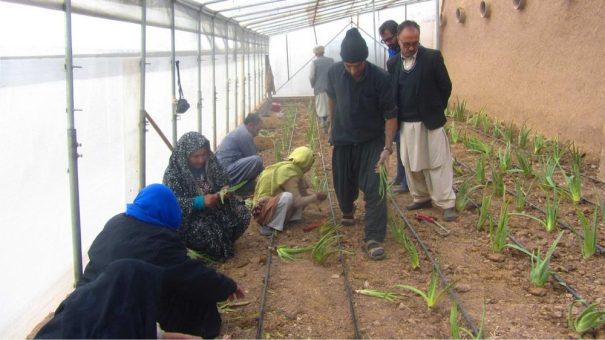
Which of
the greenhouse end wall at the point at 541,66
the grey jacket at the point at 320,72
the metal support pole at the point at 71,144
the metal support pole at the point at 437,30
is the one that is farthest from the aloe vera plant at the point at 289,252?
the metal support pole at the point at 437,30

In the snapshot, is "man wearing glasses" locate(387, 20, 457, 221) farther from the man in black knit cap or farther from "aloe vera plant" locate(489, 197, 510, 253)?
"aloe vera plant" locate(489, 197, 510, 253)

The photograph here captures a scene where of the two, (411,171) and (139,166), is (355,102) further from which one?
(139,166)

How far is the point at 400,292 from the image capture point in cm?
357

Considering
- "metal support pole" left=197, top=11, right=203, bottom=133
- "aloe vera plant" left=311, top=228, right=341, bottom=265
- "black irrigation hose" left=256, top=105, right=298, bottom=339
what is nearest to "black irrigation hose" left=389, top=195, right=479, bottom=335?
"aloe vera plant" left=311, top=228, right=341, bottom=265

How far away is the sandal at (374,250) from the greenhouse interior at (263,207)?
0.02m

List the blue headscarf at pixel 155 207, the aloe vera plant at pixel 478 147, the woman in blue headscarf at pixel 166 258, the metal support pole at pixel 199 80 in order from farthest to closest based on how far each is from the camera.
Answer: the metal support pole at pixel 199 80 → the aloe vera plant at pixel 478 147 → the blue headscarf at pixel 155 207 → the woman in blue headscarf at pixel 166 258

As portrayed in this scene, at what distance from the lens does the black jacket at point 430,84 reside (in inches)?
178

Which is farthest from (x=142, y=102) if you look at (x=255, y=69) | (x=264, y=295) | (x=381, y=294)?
(x=255, y=69)

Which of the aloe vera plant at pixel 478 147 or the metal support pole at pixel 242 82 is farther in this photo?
the metal support pole at pixel 242 82

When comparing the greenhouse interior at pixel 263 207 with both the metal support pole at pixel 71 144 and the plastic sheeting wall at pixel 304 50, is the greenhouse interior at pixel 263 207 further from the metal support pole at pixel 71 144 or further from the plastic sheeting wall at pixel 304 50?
the plastic sheeting wall at pixel 304 50

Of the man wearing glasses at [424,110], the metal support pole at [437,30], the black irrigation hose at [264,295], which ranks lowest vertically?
the black irrigation hose at [264,295]

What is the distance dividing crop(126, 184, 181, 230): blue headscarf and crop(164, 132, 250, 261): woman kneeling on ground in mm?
1105

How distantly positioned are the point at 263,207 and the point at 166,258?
2.09 metres

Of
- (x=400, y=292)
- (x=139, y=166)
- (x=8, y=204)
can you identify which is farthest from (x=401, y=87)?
(x=8, y=204)
